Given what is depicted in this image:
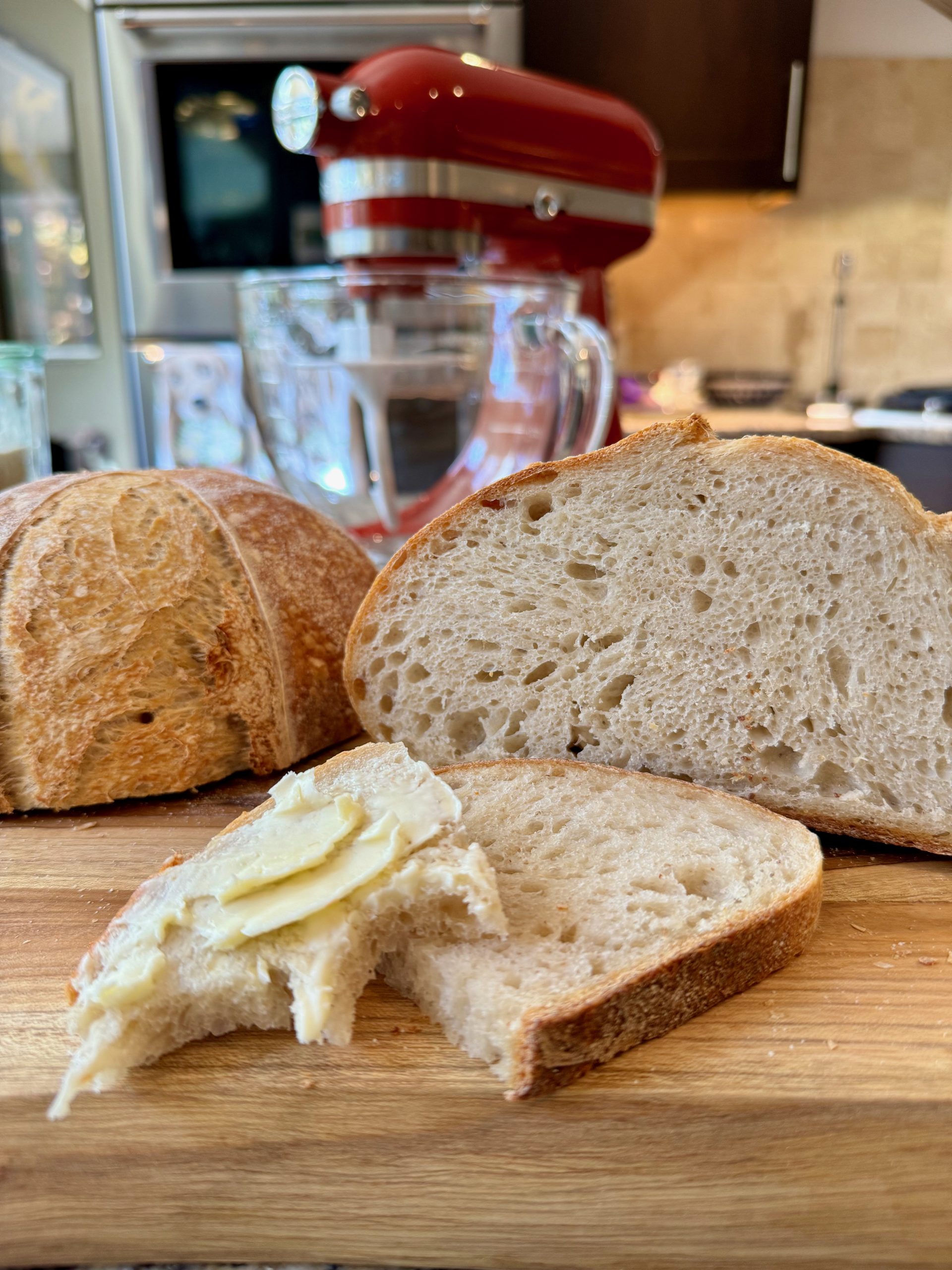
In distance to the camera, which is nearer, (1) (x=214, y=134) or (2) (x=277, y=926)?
(2) (x=277, y=926)

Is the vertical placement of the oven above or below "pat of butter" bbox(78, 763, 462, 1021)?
above

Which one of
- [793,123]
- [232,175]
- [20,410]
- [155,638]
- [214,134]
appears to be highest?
[793,123]

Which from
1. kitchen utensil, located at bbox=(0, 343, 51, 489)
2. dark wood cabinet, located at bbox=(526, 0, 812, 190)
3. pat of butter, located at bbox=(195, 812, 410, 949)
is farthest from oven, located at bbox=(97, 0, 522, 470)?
pat of butter, located at bbox=(195, 812, 410, 949)

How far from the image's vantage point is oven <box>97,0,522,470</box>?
336cm

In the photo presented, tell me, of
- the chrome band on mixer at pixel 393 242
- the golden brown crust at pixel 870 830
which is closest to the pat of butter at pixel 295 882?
Result: the golden brown crust at pixel 870 830

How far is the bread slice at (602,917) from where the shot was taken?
83cm

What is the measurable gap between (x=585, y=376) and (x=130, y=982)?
1417mm

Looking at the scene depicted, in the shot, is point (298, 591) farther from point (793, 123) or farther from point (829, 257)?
point (829, 257)

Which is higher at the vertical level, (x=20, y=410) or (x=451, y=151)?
(x=451, y=151)

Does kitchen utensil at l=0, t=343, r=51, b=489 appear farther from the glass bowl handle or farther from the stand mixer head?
the glass bowl handle

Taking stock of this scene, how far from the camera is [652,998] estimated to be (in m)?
0.86

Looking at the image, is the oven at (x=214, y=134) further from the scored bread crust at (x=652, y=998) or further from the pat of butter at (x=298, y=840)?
the scored bread crust at (x=652, y=998)

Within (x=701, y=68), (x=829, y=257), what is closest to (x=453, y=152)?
(x=701, y=68)

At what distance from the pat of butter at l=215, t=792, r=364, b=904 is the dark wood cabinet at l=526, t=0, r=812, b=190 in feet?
12.2
